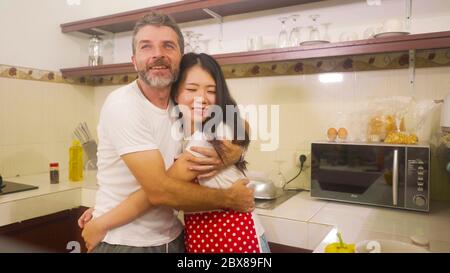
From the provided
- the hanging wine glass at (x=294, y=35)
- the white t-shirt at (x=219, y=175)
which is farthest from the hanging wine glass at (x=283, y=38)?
the white t-shirt at (x=219, y=175)

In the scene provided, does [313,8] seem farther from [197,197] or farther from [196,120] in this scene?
[197,197]

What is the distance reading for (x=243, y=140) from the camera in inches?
47.0

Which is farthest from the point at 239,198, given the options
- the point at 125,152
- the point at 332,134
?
the point at 332,134

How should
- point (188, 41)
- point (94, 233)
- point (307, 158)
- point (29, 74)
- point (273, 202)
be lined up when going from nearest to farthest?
point (94, 233), point (273, 202), point (307, 158), point (188, 41), point (29, 74)

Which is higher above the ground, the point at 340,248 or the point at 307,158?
the point at 307,158

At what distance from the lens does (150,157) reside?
890 mm

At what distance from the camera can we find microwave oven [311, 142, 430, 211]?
123 cm

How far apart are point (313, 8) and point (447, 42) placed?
2.22 feet

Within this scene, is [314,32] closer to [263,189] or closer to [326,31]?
[326,31]

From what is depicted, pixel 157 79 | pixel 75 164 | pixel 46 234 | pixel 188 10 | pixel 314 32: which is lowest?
pixel 46 234

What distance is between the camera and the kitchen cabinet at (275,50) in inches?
49.8

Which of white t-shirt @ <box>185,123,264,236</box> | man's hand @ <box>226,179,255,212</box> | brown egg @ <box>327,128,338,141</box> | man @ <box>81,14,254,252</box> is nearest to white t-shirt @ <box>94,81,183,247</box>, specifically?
man @ <box>81,14,254,252</box>

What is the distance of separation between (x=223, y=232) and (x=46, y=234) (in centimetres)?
116
